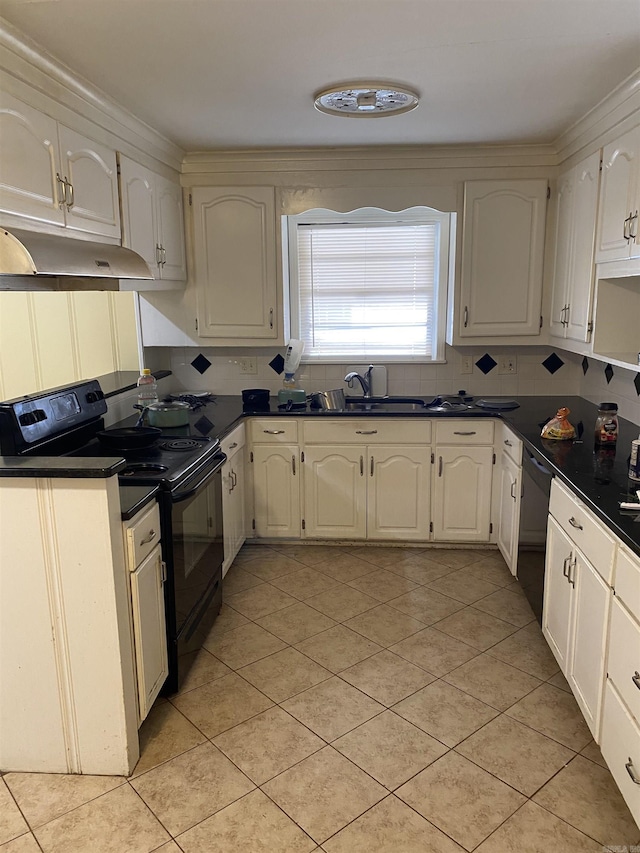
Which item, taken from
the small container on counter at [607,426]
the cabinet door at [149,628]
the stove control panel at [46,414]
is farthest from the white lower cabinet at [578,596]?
the stove control panel at [46,414]

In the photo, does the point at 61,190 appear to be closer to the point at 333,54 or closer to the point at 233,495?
the point at 333,54

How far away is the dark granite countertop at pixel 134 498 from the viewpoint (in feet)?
6.57

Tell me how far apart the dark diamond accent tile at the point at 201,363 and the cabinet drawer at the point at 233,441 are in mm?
A: 741

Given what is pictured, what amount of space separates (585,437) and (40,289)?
7.91 ft

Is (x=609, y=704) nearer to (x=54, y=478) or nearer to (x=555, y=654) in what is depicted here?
(x=555, y=654)

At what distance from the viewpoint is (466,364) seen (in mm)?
4109

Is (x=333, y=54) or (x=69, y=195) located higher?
(x=333, y=54)

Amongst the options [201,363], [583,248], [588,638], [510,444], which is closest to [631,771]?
[588,638]

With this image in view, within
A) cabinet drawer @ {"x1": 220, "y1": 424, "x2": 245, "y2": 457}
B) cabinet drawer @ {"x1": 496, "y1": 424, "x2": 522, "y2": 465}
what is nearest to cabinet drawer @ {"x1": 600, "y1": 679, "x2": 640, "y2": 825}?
cabinet drawer @ {"x1": 496, "y1": 424, "x2": 522, "y2": 465}

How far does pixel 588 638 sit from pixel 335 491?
1881mm

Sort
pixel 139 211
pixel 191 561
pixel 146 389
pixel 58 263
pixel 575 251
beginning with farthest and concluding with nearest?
pixel 146 389
pixel 575 251
pixel 139 211
pixel 191 561
pixel 58 263

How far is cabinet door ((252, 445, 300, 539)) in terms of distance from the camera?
12.3 ft

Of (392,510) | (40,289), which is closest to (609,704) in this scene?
(392,510)

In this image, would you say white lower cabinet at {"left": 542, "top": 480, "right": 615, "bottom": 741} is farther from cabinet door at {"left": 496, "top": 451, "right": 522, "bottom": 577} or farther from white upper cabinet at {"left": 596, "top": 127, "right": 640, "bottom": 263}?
white upper cabinet at {"left": 596, "top": 127, "right": 640, "bottom": 263}
